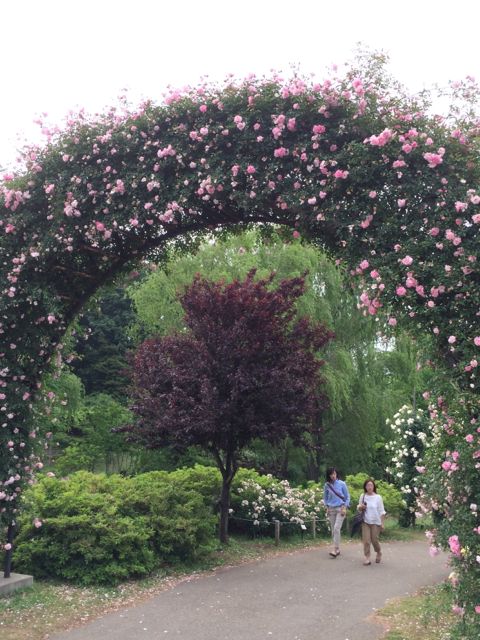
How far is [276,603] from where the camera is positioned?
6.34 metres

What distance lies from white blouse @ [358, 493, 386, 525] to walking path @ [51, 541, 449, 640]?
0.60 metres

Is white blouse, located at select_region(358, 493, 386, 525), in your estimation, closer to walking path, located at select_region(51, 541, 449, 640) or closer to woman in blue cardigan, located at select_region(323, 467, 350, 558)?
woman in blue cardigan, located at select_region(323, 467, 350, 558)

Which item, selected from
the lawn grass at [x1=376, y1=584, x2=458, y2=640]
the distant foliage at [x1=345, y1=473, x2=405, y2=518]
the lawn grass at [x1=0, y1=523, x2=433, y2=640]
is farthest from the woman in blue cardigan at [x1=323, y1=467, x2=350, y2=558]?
the distant foliage at [x1=345, y1=473, x2=405, y2=518]

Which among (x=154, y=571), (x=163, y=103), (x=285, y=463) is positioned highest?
(x=163, y=103)

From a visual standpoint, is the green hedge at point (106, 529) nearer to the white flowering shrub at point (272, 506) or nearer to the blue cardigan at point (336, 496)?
the blue cardigan at point (336, 496)

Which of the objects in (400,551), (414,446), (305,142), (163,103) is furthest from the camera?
(414,446)

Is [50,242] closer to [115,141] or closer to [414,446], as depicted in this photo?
[115,141]

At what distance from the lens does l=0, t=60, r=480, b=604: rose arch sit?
4.35 meters

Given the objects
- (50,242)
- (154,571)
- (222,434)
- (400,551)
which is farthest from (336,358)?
(50,242)

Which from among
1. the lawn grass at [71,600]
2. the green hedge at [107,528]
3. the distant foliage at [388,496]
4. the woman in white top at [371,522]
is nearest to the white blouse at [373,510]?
the woman in white top at [371,522]

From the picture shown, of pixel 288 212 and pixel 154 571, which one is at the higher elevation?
pixel 288 212

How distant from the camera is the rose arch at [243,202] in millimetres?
4352

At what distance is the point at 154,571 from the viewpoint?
24.5 ft

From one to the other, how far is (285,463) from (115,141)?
12410mm
